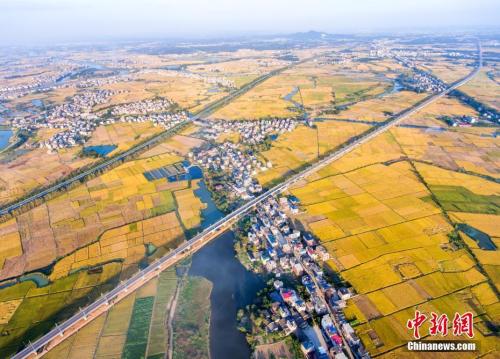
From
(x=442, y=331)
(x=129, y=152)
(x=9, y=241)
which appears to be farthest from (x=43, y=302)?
(x=129, y=152)

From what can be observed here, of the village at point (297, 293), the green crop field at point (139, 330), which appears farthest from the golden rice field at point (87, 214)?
the green crop field at point (139, 330)

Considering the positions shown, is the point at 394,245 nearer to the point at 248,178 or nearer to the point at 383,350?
the point at 383,350

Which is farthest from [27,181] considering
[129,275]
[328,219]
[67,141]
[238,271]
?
[328,219]

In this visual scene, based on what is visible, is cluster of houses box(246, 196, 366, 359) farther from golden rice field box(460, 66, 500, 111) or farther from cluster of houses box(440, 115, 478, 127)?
golden rice field box(460, 66, 500, 111)

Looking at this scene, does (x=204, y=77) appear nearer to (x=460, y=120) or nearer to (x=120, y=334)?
(x=460, y=120)

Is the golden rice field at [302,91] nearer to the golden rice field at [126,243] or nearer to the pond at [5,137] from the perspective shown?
the pond at [5,137]

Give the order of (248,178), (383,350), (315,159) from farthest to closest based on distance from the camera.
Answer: (315,159), (248,178), (383,350)

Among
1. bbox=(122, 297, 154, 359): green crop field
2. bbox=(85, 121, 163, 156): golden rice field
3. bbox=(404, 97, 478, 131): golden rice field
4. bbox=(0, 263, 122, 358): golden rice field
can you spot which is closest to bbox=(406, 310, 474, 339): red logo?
bbox=(122, 297, 154, 359): green crop field
